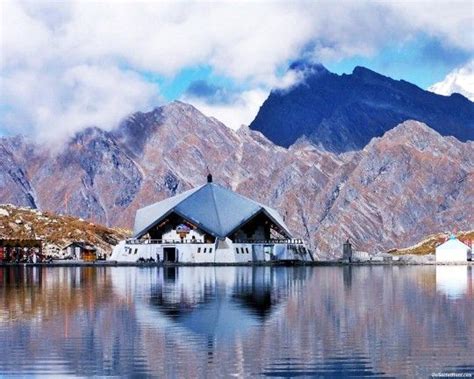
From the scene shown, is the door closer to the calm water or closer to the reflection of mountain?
the reflection of mountain

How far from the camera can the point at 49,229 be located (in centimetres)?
15700

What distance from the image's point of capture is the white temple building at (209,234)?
11994cm

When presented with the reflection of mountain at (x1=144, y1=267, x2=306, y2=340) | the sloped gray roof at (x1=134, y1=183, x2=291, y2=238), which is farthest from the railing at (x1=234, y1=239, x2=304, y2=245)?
the reflection of mountain at (x1=144, y1=267, x2=306, y2=340)

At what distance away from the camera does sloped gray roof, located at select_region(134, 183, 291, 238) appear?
125688mm

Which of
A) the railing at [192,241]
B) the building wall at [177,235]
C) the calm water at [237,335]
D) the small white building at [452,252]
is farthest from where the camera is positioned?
the small white building at [452,252]

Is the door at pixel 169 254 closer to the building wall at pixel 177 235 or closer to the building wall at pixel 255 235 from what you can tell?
the building wall at pixel 177 235

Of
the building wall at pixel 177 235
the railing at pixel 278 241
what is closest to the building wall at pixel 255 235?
the railing at pixel 278 241

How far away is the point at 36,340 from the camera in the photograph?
2639 centimetres

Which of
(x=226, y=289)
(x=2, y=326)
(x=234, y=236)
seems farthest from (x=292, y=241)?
(x=2, y=326)

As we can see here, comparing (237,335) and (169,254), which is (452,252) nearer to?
(169,254)

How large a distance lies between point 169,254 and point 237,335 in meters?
93.8

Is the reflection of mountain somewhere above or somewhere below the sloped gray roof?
below

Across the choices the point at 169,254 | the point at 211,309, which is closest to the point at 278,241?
the point at 169,254

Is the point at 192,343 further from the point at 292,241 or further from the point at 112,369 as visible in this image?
the point at 292,241
